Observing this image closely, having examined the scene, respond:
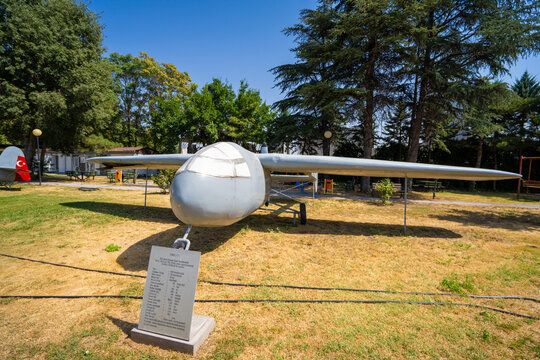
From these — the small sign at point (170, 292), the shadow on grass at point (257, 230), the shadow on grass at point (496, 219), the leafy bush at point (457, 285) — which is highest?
the small sign at point (170, 292)

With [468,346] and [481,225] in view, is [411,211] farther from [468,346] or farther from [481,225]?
[468,346]

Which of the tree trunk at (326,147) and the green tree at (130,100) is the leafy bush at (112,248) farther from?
the green tree at (130,100)

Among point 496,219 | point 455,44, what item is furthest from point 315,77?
point 496,219

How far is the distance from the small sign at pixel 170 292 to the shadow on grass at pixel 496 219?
1139 cm

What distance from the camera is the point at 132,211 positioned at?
10000mm

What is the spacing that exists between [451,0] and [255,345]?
23.2 metres

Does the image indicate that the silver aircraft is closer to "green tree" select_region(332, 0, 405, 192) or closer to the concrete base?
the concrete base

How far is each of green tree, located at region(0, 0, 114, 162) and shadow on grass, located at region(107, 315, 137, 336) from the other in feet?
75.9

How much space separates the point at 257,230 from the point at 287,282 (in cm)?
365

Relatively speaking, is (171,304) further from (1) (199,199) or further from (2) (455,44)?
(2) (455,44)

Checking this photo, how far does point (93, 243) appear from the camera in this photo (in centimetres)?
614

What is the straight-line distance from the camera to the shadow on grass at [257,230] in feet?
18.1

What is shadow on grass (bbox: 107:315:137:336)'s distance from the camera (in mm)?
2929

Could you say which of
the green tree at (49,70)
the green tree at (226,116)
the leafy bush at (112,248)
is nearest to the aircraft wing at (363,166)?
the leafy bush at (112,248)
